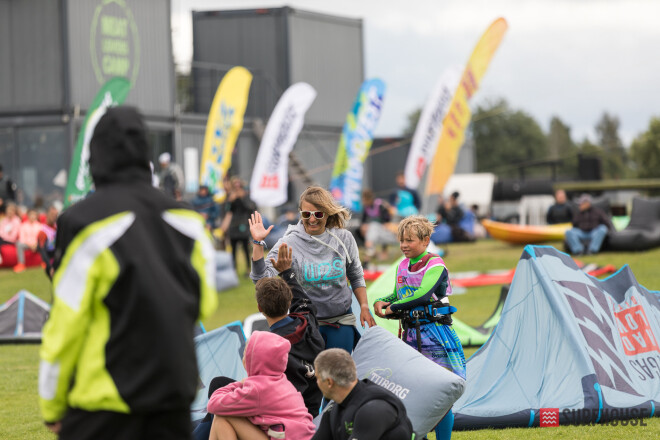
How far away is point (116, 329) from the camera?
2.83 m

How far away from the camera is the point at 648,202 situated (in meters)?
19.5

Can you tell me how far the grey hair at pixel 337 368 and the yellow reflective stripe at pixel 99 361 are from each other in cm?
135

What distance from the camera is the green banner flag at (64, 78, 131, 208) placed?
1234 cm

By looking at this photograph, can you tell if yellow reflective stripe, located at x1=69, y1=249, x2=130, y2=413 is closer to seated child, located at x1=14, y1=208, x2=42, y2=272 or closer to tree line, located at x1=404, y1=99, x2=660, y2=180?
seated child, located at x1=14, y1=208, x2=42, y2=272

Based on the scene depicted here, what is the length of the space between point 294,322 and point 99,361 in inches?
87.8

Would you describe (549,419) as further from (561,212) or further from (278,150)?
(561,212)

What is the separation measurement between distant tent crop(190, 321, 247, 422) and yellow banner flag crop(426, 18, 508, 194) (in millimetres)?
13011

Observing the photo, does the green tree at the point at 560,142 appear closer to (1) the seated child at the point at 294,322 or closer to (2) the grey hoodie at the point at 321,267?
(2) the grey hoodie at the point at 321,267

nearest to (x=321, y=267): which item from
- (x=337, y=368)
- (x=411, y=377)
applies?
(x=411, y=377)

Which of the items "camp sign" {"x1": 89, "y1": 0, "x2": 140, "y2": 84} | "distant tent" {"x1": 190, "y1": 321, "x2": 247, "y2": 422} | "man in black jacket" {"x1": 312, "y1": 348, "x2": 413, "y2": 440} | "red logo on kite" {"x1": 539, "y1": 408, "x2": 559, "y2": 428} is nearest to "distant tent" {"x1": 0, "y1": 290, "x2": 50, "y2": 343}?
"distant tent" {"x1": 190, "y1": 321, "x2": 247, "y2": 422}

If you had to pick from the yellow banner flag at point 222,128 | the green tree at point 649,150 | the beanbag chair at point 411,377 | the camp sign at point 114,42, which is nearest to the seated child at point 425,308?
the beanbag chair at point 411,377

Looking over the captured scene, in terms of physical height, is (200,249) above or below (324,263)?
above

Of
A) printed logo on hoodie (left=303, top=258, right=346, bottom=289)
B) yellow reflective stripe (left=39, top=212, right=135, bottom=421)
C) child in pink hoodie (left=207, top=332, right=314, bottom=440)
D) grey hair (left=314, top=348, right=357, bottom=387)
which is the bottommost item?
child in pink hoodie (left=207, top=332, right=314, bottom=440)

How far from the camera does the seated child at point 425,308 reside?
17.0 ft
